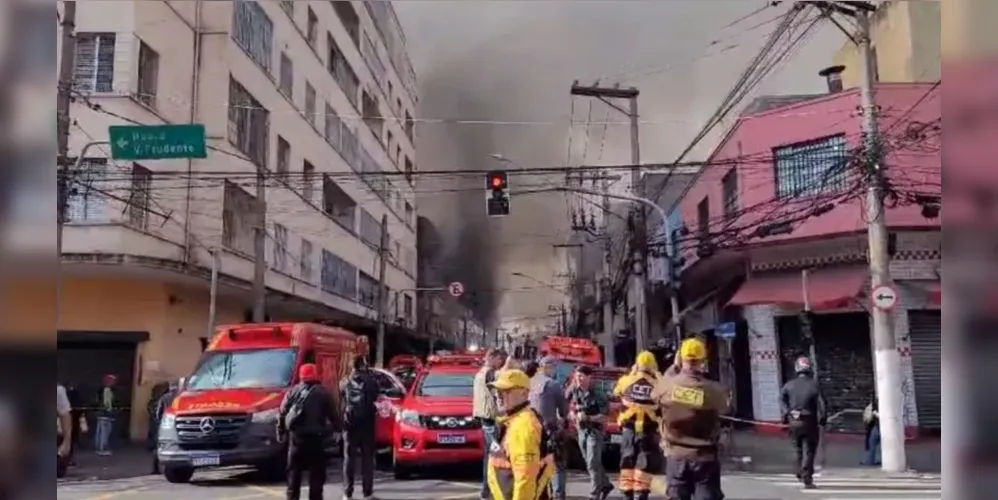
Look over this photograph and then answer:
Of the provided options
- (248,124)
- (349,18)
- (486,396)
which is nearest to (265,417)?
(486,396)

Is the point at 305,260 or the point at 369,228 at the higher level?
the point at 369,228

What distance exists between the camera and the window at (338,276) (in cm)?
3659

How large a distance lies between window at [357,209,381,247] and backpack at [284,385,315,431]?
34107 mm

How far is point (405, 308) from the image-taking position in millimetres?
57656

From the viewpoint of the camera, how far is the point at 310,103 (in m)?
35.3

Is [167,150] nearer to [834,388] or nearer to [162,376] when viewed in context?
[162,376]

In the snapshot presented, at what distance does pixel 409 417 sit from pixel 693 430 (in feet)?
22.3

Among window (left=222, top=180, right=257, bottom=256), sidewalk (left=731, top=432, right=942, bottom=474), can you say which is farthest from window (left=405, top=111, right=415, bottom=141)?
sidewalk (left=731, top=432, right=942, bottom=474)

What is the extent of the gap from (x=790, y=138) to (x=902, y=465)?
9839mm

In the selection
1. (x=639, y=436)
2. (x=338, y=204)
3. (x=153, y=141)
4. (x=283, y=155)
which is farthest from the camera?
(x=338, y=204)

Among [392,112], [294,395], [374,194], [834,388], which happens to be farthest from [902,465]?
[392,112]

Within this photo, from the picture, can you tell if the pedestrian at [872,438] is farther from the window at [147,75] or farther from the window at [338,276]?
the window at [338,276]

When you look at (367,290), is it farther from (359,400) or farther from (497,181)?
(359,400)

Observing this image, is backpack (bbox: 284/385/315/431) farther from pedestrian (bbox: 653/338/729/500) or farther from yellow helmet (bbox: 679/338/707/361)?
yellow helmet (bbox: 679/338/707/361)
